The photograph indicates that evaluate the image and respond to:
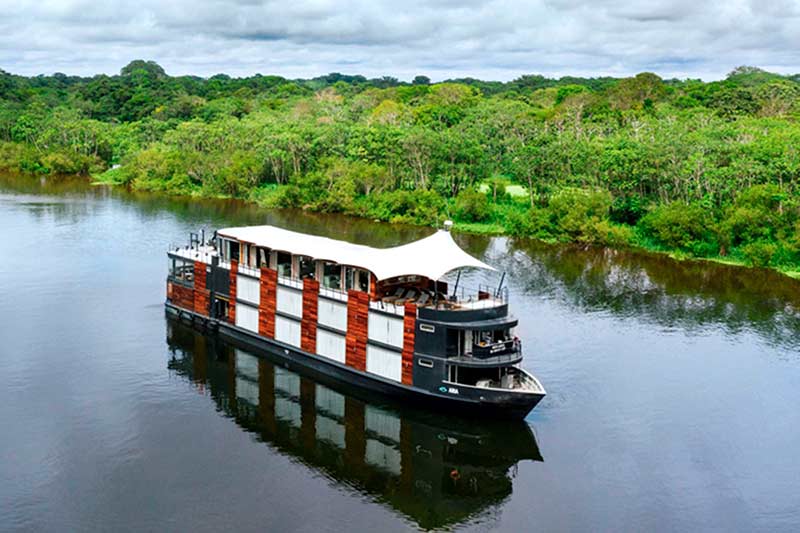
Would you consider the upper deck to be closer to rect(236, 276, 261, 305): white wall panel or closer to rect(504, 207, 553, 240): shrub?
rect(236, 276, 261, 305): white wall panel

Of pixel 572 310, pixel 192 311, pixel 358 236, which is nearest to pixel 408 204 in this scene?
pixel 358 236

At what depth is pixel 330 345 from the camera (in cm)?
4450

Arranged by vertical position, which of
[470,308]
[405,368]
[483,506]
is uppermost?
[470,308]

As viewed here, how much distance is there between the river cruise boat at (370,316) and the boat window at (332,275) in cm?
5

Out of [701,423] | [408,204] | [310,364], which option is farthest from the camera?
[408,204]

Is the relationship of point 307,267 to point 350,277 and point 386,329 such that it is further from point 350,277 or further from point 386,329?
point 386,329

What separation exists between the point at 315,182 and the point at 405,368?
61.7 metres

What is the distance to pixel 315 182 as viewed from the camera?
10000cm

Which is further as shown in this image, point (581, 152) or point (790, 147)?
point (581, 152)

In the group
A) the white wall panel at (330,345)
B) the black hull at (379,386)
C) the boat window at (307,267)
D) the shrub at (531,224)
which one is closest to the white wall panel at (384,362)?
the black hull at (379,386)

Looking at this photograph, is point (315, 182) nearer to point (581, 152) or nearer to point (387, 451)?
point (581, 152)

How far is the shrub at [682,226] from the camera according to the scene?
3036 inches

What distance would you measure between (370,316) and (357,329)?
3.58ft

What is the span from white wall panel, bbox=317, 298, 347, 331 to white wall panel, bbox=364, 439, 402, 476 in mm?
7446
